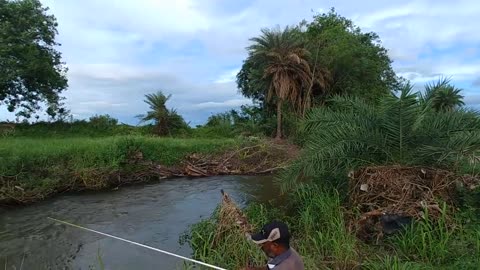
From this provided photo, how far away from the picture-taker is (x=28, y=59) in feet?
76.9

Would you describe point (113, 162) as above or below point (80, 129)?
below

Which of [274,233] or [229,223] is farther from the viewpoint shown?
[229,223]

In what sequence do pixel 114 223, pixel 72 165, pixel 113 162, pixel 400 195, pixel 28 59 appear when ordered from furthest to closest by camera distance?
1. pixel 28 59
2. pixel 113 162
3. pixel 72 165
4. pixel 114 223
5. pixel 400 195

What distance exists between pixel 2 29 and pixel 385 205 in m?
23.5

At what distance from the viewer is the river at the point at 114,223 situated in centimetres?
758

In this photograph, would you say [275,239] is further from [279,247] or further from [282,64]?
[282,64]

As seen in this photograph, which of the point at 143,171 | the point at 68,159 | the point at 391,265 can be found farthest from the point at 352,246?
the point at 143,171

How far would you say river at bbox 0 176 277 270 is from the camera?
7578 millimetres

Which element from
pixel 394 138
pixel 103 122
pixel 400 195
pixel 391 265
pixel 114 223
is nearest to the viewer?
pixel 391 265

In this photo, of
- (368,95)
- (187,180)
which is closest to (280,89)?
(368,95)

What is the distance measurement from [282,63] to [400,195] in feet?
64.4

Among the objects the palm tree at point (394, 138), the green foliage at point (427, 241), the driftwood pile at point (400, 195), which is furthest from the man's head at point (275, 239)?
the palm tree at point (394, 138)

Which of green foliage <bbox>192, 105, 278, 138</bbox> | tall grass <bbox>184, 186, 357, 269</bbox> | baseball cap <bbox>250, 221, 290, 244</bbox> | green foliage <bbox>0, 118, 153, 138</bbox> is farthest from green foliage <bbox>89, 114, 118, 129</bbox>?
baseball cap <bbox>250, 221, 290, 244</bbox>

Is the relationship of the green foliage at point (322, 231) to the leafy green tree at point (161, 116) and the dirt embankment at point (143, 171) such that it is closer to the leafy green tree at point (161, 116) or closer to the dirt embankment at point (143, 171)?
the dirt embankment at point (143, 171)
